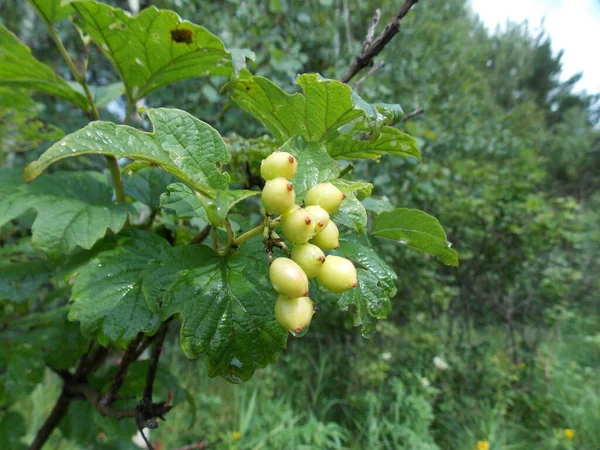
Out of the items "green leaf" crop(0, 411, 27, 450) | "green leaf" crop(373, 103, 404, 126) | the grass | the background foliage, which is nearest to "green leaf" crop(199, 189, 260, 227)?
"green leaf" crop(373, 103, 404, 126)

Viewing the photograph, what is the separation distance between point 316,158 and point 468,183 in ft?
11.9

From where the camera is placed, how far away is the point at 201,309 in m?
0.43

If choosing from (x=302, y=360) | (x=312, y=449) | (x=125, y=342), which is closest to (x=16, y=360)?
(x=125, y=342)

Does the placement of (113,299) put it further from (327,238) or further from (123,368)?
(327,238)

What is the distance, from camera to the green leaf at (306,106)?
46cm

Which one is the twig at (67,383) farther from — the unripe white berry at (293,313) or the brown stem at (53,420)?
the unripe white berry at (293,313)

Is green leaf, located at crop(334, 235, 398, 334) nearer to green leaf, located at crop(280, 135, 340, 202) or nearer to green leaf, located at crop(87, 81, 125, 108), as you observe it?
green leaf, located at crop(280, 135, 340, 202)

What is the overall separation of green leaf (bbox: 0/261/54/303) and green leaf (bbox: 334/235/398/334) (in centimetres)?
54

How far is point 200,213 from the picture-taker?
46cm

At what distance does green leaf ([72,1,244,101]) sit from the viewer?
53cm

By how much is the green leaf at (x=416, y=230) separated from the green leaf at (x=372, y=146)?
82mm

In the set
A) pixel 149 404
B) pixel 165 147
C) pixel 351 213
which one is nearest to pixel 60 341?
pixel 149 404

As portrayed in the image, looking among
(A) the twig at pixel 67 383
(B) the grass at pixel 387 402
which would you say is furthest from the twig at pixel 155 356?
(B) the grass at pixel 387 402

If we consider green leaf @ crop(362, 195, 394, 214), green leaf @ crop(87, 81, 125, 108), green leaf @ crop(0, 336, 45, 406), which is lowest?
green leaf @ crop(0, 336, 45, 406)
